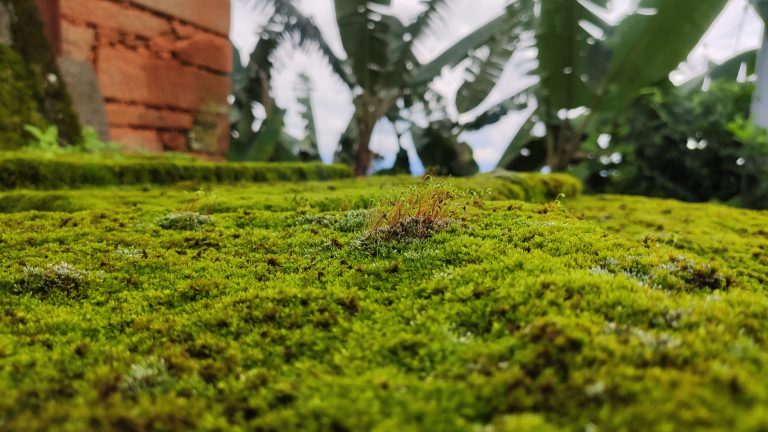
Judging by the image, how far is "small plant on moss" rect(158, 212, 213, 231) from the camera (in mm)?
4855

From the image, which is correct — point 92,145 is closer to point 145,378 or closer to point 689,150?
point 145,378

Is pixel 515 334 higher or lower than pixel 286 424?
higher

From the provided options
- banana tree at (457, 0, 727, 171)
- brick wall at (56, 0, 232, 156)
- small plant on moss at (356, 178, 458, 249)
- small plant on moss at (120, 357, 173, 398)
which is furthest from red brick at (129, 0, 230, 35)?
small plant on moss at (120, 357, 173, 398)

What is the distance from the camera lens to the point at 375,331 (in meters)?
2.50

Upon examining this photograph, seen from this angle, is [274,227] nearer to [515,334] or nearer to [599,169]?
[515,334]

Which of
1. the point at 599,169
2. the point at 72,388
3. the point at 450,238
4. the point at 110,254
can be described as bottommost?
the point at 72,388

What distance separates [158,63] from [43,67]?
9.31ft

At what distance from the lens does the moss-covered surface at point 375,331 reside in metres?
1.79

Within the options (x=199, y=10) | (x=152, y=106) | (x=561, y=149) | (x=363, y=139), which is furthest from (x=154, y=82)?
(x=561, y=149)

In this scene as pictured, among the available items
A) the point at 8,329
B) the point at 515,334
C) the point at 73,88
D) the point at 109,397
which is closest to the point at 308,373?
the point at 109,397

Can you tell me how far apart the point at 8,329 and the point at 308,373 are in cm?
186

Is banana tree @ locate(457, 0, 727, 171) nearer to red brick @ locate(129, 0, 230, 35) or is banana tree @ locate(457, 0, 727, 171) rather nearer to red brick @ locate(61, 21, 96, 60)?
red brick @ locate(129, 0, 230, 35)

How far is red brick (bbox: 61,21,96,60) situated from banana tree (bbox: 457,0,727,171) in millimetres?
10222

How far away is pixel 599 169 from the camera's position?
13.6m
